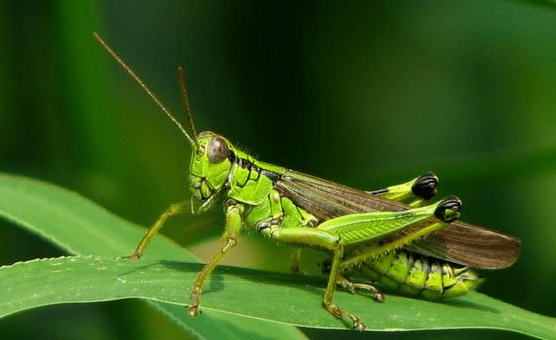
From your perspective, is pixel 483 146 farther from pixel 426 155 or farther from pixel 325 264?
pixel 325 264

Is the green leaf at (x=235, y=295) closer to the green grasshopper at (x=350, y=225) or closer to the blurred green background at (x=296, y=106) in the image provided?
the green grasshopper at (x=350, y=225)

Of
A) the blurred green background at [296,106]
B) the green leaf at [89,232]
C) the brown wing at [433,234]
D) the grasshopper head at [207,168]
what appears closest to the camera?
the green leaf at [89,232]

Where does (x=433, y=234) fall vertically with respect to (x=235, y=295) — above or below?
above

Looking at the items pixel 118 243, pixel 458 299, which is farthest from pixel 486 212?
pixel 118 243

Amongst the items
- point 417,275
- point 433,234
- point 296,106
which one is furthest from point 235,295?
point 296,106

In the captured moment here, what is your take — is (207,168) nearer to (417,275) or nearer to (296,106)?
(417,275)

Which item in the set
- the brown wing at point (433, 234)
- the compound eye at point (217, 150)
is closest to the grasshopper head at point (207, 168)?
the compound eye at point (217, 150)

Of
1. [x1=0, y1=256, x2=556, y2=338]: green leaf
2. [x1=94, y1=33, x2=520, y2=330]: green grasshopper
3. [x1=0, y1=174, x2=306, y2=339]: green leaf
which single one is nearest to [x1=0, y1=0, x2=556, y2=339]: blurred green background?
[x1=0, y1=174, x2=306, y2=339]: green leaf
